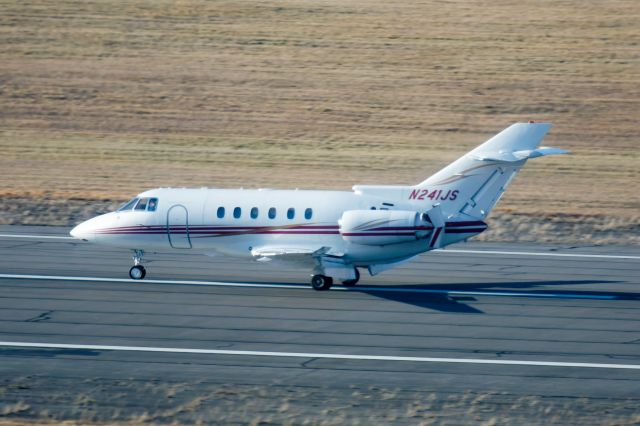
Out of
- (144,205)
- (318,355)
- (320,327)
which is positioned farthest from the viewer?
(144,205)

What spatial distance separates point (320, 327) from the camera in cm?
2178

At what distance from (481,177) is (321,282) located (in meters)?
4.46

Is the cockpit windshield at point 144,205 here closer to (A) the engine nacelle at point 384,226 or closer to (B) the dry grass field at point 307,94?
(A) the engine nacelle at point 384,226

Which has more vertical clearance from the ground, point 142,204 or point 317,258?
point 142,204

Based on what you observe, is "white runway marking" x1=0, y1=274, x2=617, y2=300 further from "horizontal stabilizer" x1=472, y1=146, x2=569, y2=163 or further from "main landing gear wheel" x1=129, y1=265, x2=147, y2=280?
"horizontal stabilizer" x1=472, y1=146, x2=569, y2=163

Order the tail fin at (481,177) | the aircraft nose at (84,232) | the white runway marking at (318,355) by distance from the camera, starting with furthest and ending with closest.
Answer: the aircraft nose at (84,232) < the tail fin at (481,177) < the white runway marking at (318,355)

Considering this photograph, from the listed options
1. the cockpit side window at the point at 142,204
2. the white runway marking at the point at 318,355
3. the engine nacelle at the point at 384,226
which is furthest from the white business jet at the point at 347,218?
the white runway marking at the point at 318,355

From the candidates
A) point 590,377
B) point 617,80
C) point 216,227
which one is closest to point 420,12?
point 617,80

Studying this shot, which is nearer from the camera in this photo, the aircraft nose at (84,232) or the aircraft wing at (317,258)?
the aircraft wing at (317,258)

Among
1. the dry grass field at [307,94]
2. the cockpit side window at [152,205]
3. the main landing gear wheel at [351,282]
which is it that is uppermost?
the dry grass field at [307,94]

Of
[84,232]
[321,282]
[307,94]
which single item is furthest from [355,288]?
[307,94]

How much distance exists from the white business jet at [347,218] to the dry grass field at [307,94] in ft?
42.2

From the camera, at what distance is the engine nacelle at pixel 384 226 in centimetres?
2448

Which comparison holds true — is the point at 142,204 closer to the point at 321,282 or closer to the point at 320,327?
the point at 321,282
